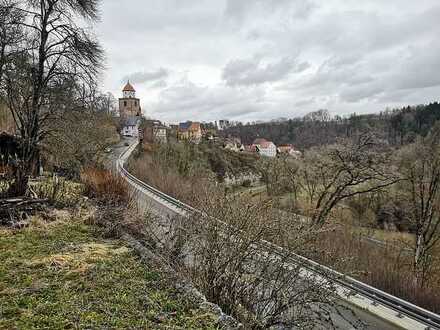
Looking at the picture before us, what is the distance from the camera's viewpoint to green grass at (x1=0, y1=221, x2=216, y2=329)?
3779 mm

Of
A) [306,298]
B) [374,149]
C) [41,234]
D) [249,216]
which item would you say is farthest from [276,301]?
[374,149]

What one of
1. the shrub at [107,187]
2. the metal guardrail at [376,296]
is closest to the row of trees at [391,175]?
the metal guardrail at [376,296]

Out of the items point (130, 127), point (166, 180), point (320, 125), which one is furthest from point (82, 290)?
point (320, 125)

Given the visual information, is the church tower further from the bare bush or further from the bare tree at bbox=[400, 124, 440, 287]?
the bare bush

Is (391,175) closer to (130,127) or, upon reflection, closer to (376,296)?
(376,296)

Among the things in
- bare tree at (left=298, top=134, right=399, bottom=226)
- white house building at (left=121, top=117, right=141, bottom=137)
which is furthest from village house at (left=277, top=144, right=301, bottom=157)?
white house building at (left=121, top=117, right=141, bottom=137)

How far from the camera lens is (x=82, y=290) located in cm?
462

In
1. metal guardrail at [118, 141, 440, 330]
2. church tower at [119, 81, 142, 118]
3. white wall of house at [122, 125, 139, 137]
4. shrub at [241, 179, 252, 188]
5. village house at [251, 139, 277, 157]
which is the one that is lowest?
shrub at [241, 179, 252, 188]

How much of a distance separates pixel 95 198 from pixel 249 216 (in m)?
7.88

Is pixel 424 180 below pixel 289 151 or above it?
above

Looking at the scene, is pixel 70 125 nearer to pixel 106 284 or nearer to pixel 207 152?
pixel 106 284

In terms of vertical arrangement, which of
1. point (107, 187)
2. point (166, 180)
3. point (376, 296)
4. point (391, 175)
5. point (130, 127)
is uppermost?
point (130, 127)

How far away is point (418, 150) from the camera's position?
20.0 meters

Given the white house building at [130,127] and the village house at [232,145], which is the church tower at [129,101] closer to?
the white house building at [130,127]
